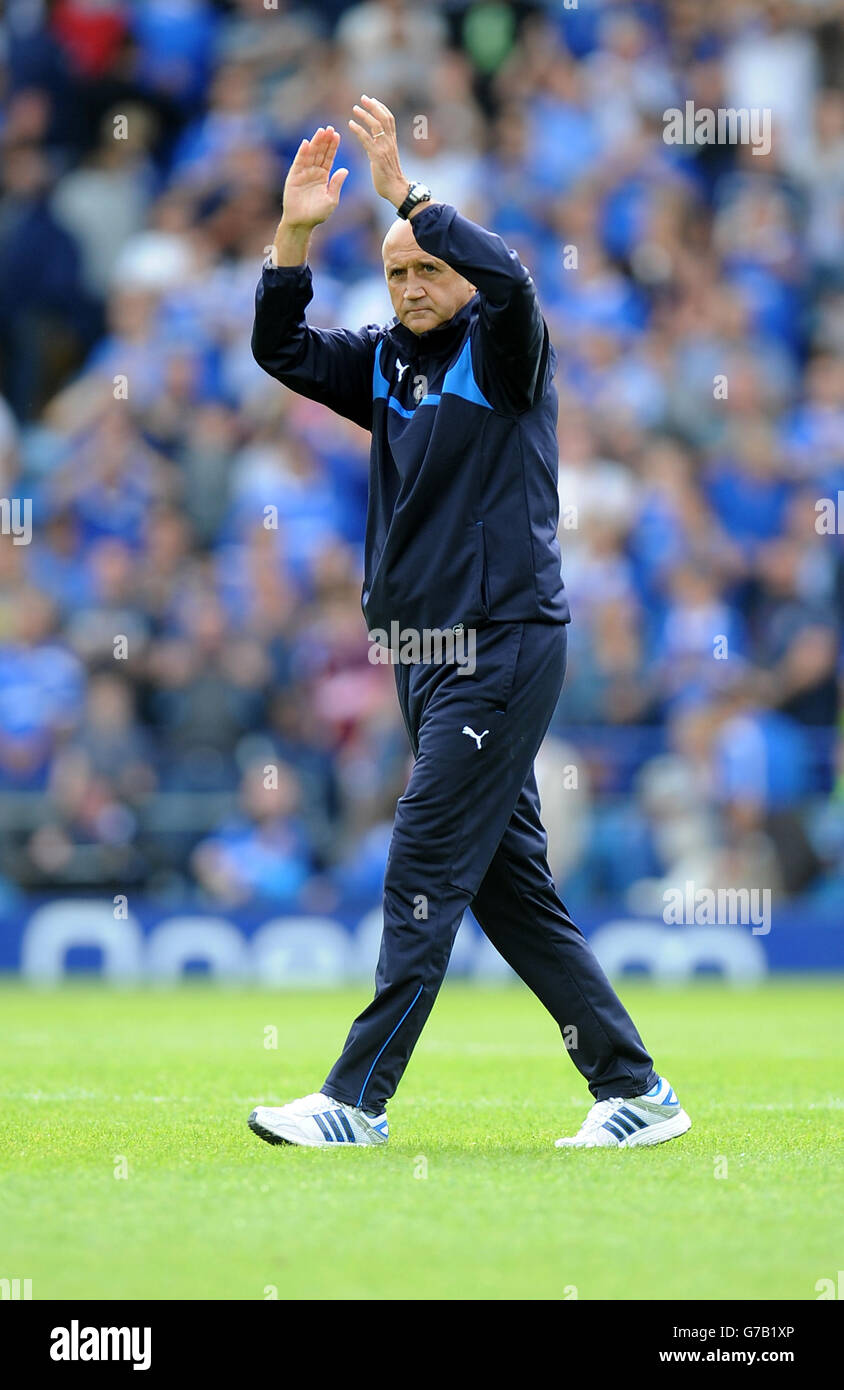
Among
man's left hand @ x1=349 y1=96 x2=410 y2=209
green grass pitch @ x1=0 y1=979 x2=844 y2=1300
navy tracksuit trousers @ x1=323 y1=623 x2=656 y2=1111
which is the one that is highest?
man's left hand @ x1=349 y1=96 x2=410 y2=209

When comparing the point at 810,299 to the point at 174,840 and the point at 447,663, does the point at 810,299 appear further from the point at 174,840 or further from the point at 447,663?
the point at 447,663

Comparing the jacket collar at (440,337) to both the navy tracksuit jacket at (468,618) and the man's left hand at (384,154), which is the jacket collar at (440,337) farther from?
the man's left hand at (384,154)

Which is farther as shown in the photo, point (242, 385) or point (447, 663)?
point (242, 385)

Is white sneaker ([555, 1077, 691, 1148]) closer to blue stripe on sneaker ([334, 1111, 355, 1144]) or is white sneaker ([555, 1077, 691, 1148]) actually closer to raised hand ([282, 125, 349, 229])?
blue stripe on sneaker ([334, 1111, 355, 1144])

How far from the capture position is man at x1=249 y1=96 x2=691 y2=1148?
5461 millimetres

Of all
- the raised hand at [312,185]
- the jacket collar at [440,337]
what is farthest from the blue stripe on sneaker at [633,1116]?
the raised hand at [312,185]

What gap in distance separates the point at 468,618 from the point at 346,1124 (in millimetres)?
1400

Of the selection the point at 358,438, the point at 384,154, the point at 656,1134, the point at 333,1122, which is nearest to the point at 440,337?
the point at 384,154

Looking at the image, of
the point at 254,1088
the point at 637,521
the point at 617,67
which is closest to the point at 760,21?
the point at 617,67

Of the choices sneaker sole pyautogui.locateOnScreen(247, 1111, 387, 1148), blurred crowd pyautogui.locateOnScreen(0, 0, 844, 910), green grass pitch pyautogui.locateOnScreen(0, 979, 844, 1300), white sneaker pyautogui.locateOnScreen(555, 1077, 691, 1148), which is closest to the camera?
green grass pitch pyautogui.locateOnScreen(0, 979, 844, 1300)

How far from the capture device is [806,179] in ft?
56.4

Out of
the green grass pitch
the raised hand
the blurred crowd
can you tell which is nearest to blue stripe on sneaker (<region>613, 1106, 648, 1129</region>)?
the green grass pitch

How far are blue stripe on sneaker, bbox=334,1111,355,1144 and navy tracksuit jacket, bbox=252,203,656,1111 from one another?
4 centimetres
